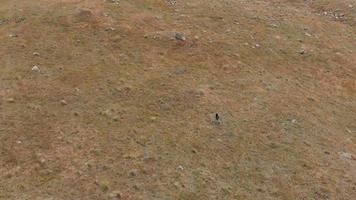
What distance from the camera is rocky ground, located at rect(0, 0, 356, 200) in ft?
61.2

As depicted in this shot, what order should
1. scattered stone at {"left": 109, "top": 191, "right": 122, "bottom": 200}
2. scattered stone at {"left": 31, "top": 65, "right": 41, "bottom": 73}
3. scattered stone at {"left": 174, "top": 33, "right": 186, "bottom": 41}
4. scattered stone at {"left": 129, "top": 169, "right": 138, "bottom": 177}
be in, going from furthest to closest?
scattered stone at {"left": 174, "top": 33, "right": 186, "bottom": 41} → scattered stone at {"left": 31, "top": 65, "right": 41, "bottom": 73} → scattered stone at {"left": 129, "top": 169, "right": 138, "bottom": 177} → scattered stone at {"left": 109, "top": 191, "right": 122, "bottom": 200}

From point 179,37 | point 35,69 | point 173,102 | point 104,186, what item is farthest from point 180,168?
point 179,37

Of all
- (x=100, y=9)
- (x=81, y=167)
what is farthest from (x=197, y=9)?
(x=81, y=167)

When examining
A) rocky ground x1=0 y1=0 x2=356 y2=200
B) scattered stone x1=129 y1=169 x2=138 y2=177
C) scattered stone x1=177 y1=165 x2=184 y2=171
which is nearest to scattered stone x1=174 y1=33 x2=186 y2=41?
rocky ground x1=0 y1=0 x2=356 y2=200

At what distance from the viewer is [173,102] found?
2298 cm

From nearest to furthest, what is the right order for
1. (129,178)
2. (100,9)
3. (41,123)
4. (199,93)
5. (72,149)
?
(129,178) < (72,149) < (41,123) < (199,93) < (100,9)

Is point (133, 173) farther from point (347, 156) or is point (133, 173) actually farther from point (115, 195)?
point (347, 156)

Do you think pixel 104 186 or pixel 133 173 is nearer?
pixel 104 186

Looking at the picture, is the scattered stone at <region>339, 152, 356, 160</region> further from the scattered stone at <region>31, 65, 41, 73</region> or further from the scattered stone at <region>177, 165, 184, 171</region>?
the scattered stone at <region>31, 65, 41, 73</region>

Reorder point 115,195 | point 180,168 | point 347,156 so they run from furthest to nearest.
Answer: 1. point 347,156
2. point 180,168
3. point 115,195

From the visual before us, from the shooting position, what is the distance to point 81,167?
18.8 meters

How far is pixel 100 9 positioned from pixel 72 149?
44.1ft

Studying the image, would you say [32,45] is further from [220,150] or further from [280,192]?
[280,192]

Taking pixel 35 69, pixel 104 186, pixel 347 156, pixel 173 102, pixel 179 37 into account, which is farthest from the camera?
pixel 179 37
